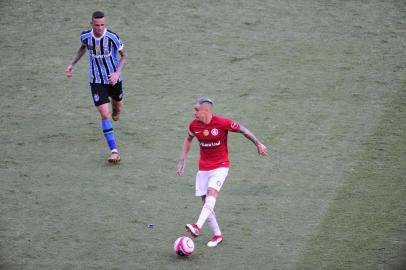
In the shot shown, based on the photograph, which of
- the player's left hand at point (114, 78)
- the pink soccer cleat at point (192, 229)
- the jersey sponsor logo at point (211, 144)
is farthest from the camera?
the player's left hand at point (114, 78)

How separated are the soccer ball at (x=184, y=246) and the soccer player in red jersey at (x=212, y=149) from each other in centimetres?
49

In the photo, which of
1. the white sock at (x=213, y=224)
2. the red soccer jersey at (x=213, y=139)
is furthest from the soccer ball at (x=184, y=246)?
the red soccer jersey at (x=213, y=139)

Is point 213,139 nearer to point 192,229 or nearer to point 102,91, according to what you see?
point 192,229

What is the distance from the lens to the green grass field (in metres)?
10.0

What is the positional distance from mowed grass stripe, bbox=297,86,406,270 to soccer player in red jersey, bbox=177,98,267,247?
1.39 metres

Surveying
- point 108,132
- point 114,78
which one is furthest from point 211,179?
point 114,78

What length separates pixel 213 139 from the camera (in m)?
9.99

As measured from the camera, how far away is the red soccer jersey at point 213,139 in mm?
9953

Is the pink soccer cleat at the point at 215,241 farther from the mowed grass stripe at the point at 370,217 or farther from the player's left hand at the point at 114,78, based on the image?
the player's left hand at the point at 114,78

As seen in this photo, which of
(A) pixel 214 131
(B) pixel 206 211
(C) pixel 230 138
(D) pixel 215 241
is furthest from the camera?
(C) pixel 230 138

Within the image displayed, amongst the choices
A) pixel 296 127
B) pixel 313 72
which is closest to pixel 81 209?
pixel 296 127

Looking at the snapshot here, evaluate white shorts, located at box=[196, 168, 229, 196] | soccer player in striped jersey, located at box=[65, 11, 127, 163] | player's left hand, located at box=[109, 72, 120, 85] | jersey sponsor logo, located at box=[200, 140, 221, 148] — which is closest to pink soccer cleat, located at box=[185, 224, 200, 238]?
white shorts, located at box=[196, 168, 229, 196]

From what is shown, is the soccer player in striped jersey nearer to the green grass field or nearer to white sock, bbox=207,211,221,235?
the green grass field

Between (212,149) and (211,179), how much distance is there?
1.33ft
